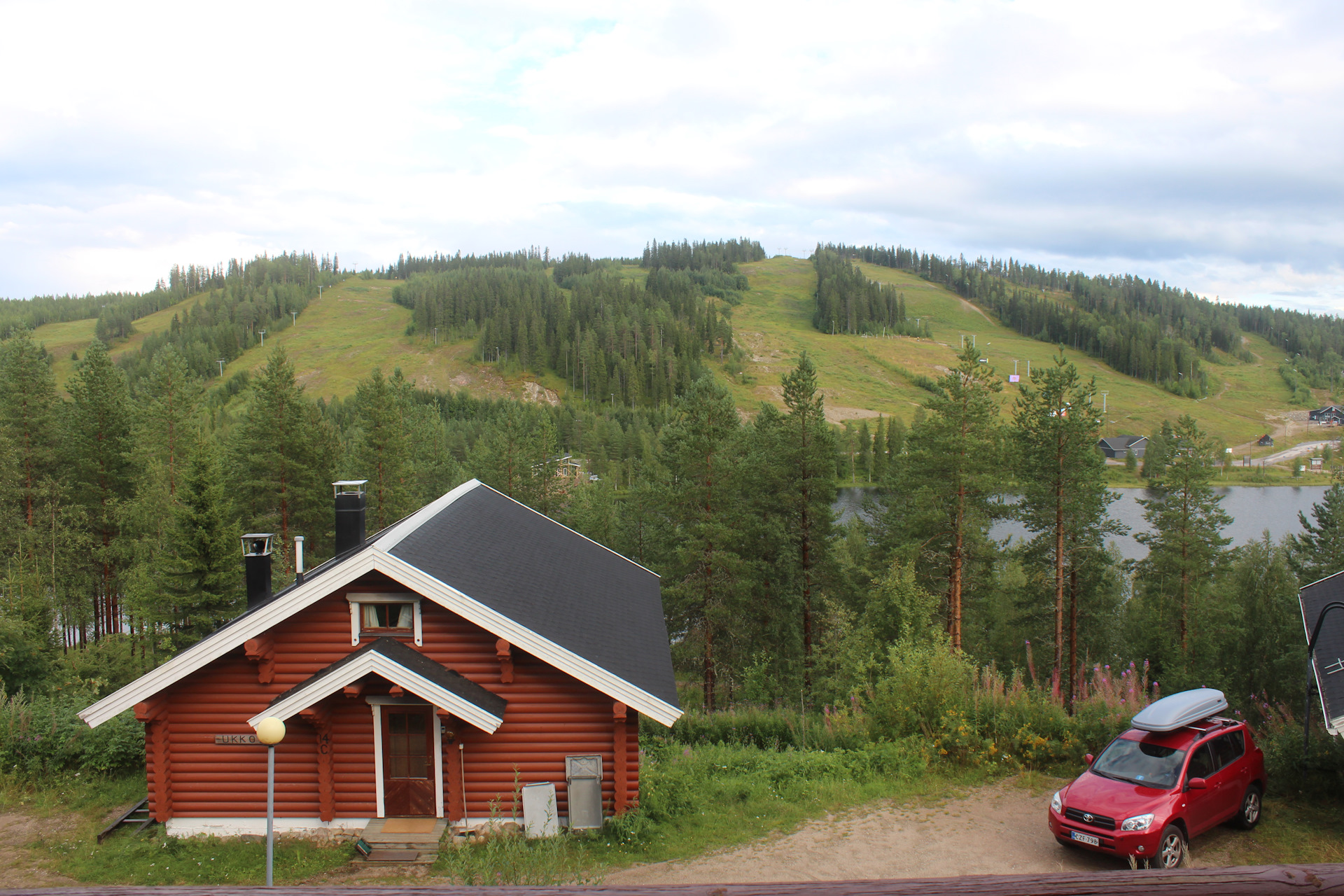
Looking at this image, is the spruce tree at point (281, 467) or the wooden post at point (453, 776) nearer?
the wooden post at point (453, 776)

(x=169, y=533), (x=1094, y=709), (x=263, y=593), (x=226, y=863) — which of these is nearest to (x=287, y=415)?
(x=169, y=533)

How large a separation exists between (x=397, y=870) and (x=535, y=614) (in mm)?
4158

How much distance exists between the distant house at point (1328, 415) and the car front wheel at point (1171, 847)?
18545 cm

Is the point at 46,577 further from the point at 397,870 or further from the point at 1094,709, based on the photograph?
A: the point at 1094,709

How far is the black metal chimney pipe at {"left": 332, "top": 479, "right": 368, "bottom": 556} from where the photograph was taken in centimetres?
1606

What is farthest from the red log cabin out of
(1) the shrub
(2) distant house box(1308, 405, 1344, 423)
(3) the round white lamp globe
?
(2) distant house box(1308, 405, 1344, 423)

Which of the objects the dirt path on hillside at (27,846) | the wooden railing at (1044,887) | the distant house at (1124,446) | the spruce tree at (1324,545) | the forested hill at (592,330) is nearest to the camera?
the wooden railing at (1044,887)

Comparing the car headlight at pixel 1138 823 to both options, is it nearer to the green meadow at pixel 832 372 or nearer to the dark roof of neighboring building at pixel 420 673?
the dark roof of neighboring building at pixel 420 673

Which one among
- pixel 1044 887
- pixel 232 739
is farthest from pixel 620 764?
pixel 1044 887

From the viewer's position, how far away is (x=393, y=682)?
1199 centimetres

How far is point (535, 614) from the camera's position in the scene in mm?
13258

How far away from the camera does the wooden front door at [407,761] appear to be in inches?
502

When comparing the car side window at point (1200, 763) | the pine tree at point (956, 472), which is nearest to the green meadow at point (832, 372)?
the pine tree at point (956, 472)

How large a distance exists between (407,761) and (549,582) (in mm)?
4200
